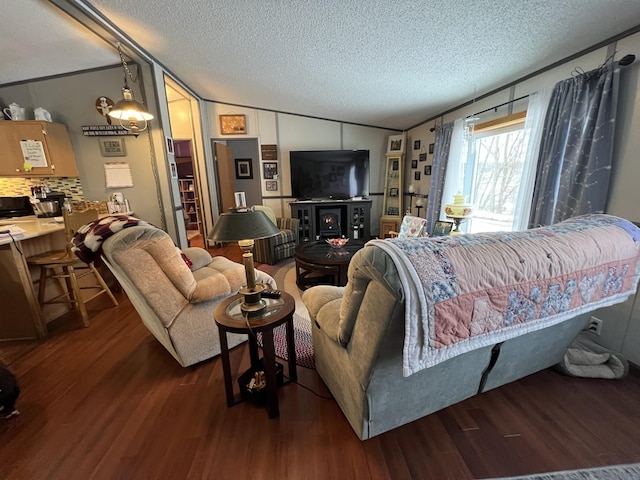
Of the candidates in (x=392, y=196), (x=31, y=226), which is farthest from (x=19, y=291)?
(x=392, y=196)

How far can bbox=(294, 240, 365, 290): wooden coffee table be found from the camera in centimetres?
252

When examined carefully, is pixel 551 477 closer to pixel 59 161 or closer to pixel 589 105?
pixel 589 105

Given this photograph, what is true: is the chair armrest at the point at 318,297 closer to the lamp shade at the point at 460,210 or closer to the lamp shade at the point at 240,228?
the lamp shade at the point at 240,228

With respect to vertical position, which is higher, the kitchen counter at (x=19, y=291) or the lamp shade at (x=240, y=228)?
the lamp shade at (x=240, y=228)

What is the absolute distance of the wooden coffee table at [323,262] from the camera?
252cm

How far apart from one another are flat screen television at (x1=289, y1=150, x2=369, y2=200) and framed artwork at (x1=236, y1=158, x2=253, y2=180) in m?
1.40

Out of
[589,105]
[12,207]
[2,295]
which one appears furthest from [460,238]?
[12,207]

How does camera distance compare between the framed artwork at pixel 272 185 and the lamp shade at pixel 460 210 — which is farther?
the framed artwork at pixel 272 185

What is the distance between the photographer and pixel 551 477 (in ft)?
3.48

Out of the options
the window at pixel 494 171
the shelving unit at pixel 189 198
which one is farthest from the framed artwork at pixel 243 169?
the window at pixel 494 171

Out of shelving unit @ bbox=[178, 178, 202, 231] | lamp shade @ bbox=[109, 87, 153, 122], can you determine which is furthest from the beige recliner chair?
shelving unit @ bbox=[178, 178, 202, 231]

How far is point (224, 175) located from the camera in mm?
4773

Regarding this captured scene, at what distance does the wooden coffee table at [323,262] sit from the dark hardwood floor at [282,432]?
1061mm

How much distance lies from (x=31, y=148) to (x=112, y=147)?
2.31ft
